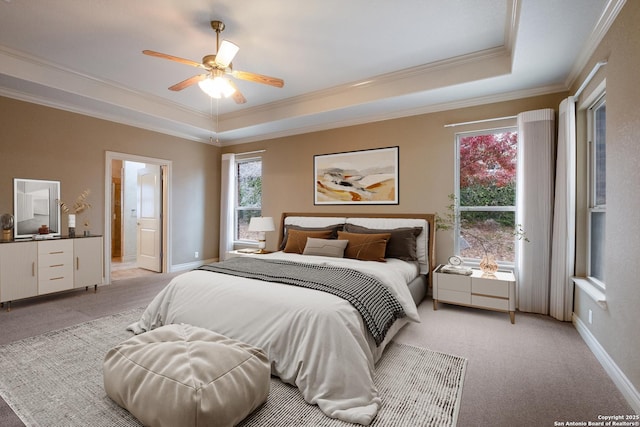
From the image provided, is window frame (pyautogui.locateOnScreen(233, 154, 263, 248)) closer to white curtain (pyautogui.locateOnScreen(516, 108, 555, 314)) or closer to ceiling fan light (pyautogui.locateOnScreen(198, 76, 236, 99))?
ceiling fan light (pyautogui.locateOnScreen(198, 76, 236, 99))

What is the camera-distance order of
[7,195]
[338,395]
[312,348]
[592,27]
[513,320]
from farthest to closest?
[7,195] → [513,320] → [592,27] → [312,348] → [338,395]

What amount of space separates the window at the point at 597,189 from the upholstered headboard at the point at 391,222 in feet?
5.09

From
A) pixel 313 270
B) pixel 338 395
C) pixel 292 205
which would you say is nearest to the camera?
pixel 338 395

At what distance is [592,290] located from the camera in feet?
8.42

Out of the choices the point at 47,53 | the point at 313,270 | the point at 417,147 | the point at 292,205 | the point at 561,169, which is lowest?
the point at 313,270

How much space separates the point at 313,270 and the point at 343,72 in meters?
2.48

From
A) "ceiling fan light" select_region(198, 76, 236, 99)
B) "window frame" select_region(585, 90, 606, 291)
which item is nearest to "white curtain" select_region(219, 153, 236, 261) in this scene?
"ceiling fan light" select_region(198, 76, 236, 99)

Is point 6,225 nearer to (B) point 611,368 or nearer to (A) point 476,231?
(A) point 476,231

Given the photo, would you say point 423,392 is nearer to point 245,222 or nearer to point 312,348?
point 312,348

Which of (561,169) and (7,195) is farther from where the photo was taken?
(7,195)

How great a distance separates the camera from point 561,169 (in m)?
3.13

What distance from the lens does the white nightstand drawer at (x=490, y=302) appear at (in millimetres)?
3162

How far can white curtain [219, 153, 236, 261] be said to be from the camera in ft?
19.7

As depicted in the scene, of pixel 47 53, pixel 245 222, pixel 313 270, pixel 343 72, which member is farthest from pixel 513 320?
pixel 47 53
